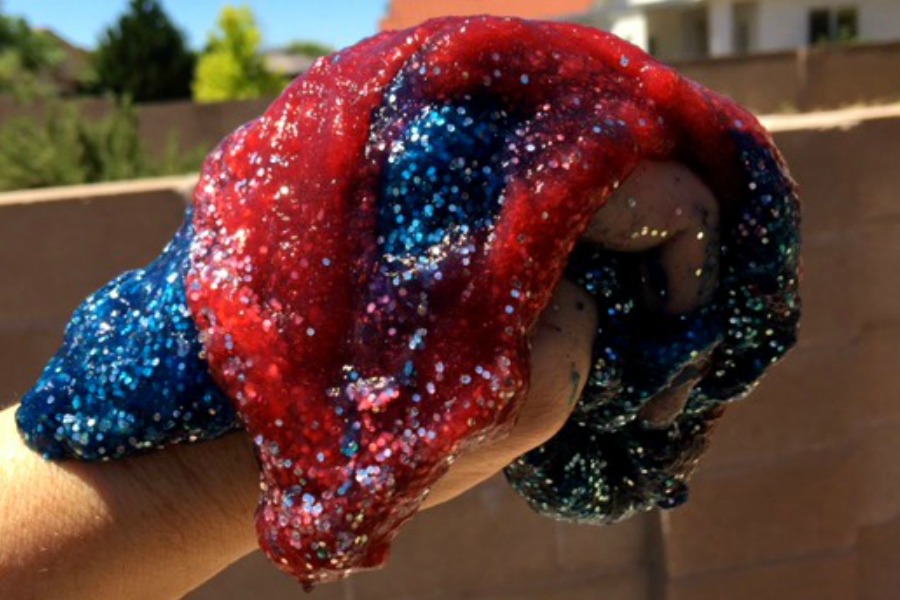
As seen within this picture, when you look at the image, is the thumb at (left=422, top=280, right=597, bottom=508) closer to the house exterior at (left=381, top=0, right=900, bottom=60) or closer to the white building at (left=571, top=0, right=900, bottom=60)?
the house exterior at (left=381, top=0, right=900, bottom=60)

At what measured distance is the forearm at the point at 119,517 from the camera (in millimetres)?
→ 654

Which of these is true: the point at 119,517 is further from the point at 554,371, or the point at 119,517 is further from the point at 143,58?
the point at 143,58

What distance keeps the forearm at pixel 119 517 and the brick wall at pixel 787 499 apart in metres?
1.00

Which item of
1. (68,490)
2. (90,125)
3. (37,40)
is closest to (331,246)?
(68,490)

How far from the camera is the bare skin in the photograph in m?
0.65

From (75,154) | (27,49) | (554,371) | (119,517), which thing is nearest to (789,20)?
(27,49)

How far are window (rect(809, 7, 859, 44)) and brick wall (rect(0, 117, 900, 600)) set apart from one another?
51.9ft

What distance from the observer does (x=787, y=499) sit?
190 centimetres

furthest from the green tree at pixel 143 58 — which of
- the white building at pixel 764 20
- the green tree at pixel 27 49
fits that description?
the white building at pixel 764 20

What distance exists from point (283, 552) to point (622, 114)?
0.34 m

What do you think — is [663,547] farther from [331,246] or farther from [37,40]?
[37,40]

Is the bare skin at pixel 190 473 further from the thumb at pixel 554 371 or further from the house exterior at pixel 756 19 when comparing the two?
the house exterior at pixel 756 19

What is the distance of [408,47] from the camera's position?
646 mm

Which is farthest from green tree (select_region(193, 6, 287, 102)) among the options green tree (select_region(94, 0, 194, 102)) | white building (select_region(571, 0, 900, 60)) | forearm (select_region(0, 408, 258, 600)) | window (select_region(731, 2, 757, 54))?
forearm (select_region(0, 408, 258, 600))
